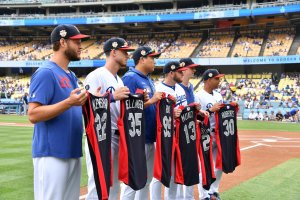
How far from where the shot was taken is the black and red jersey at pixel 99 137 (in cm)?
379

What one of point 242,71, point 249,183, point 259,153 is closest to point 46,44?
point 242,71

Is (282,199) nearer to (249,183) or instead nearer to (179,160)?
(249,183)

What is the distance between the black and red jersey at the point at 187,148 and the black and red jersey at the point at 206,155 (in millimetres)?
378

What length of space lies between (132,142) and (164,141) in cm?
73

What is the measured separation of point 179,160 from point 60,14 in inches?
1825

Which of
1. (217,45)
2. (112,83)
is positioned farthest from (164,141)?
(217,45)

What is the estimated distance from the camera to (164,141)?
516 centimetres

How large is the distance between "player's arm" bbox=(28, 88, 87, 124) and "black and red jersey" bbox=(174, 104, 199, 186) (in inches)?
102

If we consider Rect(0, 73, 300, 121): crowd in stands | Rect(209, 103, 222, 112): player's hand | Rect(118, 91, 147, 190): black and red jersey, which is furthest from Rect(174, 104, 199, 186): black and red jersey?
Rect(0, 73, 300, 121): crowd in stands

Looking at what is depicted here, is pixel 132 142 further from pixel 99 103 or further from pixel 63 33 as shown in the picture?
pixel 63 33

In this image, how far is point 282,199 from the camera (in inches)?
245

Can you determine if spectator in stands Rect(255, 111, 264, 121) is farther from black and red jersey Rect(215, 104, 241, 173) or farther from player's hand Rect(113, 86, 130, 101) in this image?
player's hand Rect(113, 86, 130, 101)

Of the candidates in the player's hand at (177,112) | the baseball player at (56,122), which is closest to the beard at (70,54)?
the baseball player at (56,122)

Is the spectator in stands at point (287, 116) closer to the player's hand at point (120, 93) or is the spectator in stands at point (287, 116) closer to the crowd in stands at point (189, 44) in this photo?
the crowd in stands at point (189, 44)
